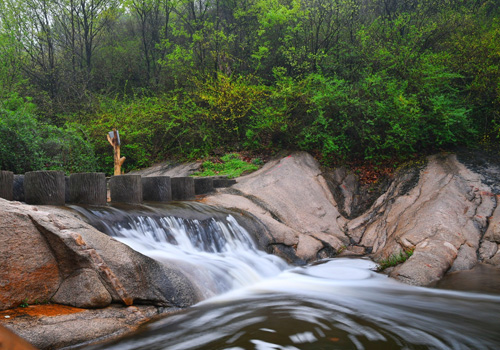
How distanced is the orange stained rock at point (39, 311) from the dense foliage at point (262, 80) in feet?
24.3

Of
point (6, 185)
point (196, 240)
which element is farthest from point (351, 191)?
point (6, 185)

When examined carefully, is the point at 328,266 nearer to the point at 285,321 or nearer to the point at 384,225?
the point at 384,225

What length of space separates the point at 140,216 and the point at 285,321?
10.1 ft

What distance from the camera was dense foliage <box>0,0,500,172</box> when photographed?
1118 cm

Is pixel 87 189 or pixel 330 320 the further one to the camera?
pixel 87 189

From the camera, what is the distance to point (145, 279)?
4.36 meters

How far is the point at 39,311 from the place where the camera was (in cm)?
356

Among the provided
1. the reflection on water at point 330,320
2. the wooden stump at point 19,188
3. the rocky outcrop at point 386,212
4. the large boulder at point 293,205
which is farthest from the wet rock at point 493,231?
the wooden stump at point 19,188

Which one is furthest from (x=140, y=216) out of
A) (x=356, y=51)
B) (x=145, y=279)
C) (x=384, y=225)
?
(x=356, y=51)

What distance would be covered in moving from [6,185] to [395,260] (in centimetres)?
673

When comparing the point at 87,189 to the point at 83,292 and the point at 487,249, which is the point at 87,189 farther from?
the point at 487,249

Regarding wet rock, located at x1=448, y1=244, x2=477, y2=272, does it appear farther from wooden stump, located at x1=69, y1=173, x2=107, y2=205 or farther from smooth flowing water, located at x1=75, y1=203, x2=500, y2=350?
wooden stump, located at x1=69, y1=173, x2=107, y2=205

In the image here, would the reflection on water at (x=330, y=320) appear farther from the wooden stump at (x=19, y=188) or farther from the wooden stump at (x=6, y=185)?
the wooden stump at (x=19, y=188)

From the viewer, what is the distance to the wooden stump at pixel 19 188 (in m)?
6.40
